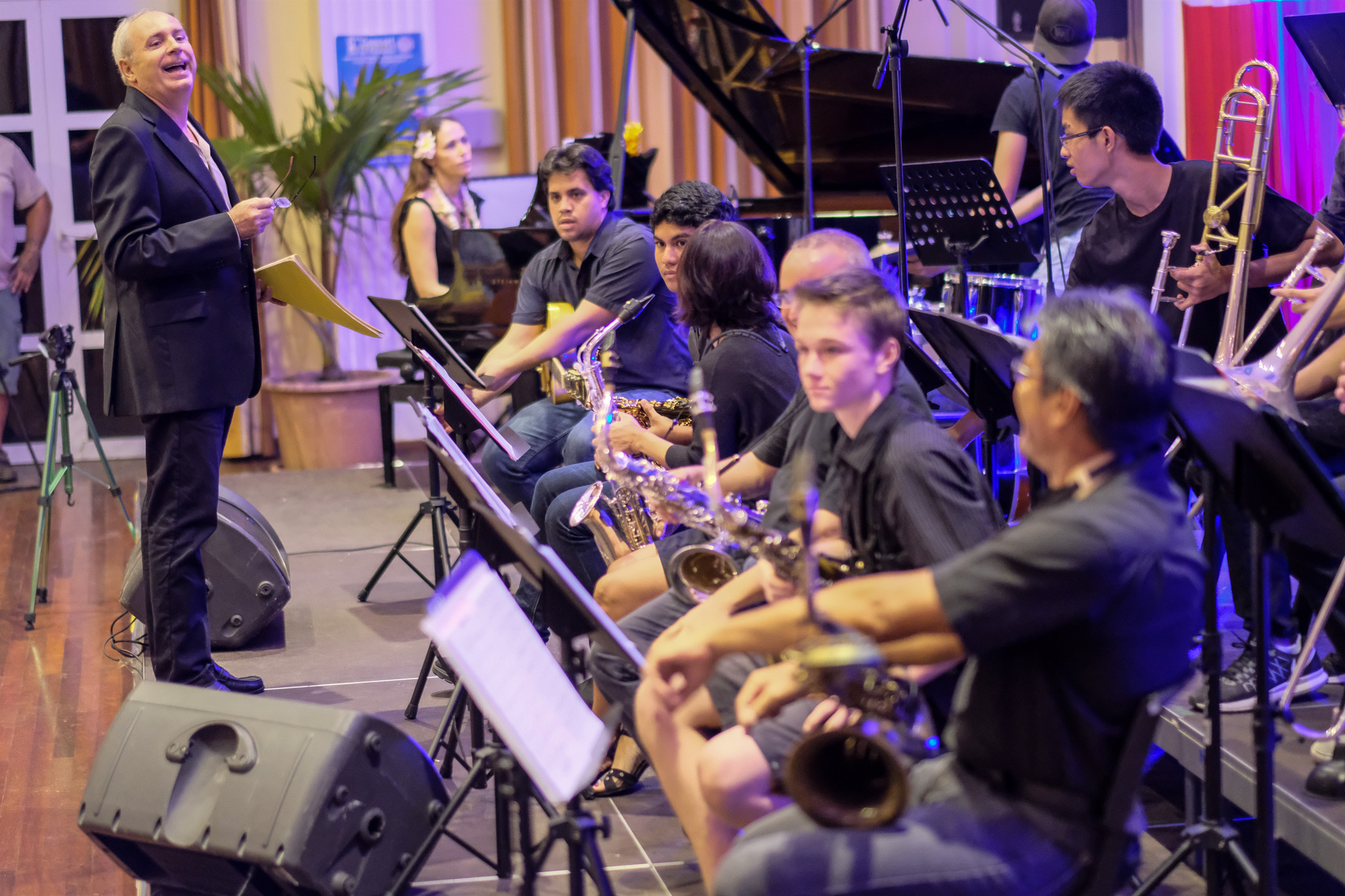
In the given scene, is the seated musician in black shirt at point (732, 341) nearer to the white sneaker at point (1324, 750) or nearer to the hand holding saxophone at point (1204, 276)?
the hand holding saxophone at point (1204, 276)

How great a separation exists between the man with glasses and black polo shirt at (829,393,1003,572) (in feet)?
9.04

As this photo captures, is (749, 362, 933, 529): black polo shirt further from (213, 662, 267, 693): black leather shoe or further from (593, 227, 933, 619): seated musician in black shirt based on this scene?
(213, 662, 267, 693): black leather shoe

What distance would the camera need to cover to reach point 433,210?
239 inches

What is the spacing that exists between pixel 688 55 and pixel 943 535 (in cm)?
408

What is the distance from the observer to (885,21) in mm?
7539

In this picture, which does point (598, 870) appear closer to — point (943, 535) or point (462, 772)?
point (943, 535)

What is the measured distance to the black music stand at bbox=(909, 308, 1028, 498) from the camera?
2.45m

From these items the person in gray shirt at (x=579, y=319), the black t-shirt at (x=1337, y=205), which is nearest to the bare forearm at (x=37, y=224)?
the person in gray shirt at (x=579, y=319)

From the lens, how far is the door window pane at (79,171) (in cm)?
767

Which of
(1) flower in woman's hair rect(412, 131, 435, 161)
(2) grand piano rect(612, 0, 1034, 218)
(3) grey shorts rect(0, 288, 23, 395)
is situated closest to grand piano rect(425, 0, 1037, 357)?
(2) grand piano rect(612, 0, 1034, 218)

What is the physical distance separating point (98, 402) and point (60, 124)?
5.37 feet

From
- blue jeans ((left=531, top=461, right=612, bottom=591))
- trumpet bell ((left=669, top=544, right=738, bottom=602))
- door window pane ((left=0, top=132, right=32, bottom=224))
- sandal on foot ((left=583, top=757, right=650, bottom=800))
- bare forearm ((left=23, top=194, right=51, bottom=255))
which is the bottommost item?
sandal on foot ((left=583, top=757, right=650, bottom=800))

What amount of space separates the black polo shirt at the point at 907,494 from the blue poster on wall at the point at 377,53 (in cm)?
605

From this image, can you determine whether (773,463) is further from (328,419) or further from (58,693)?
(328,419)
